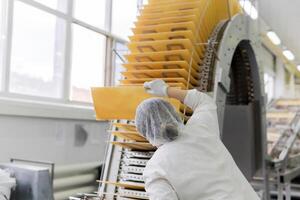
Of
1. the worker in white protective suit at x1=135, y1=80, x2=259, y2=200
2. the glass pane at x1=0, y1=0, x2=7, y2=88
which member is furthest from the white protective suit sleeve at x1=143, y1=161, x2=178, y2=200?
the glass pane at x1=0, y1=0, x2=7, y2=88

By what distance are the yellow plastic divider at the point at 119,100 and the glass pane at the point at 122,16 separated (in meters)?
2.60

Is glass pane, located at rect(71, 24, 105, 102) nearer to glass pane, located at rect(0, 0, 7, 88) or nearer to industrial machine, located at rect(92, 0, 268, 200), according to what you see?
glass pane, located at rect(0, 0, 7, 88)

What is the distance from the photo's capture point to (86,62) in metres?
4.10

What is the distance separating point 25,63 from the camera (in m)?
3.24

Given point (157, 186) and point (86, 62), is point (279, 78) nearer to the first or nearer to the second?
point (86, 62)

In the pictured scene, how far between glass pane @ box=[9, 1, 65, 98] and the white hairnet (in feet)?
6.05

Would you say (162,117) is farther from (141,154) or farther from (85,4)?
(85,4)

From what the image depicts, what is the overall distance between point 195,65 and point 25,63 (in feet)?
5.76

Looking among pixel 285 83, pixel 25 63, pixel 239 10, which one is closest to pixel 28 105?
pixel 25 63

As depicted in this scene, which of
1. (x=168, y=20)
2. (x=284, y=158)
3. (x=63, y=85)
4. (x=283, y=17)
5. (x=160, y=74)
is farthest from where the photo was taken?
(x=283, y=17)

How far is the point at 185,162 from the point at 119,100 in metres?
0.54

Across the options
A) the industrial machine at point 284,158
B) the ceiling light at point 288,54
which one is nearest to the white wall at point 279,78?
the ceiling light at point 288,54

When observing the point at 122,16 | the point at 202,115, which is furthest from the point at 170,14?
the point at 122,16

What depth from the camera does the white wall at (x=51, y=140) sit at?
279 cm
